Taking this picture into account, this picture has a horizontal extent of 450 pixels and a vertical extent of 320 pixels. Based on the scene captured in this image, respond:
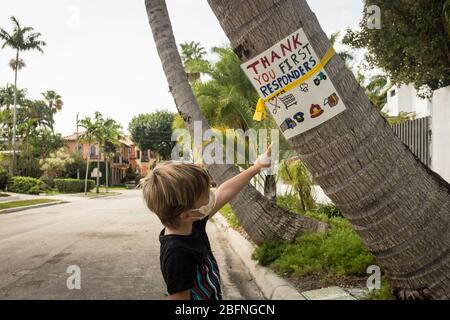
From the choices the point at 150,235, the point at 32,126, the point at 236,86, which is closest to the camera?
the point at 150,235

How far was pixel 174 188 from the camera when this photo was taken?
6.53 ft

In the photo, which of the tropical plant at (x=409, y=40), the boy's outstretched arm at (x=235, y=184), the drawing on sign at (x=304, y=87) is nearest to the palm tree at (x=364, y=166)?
the drawing on sign at (x=304, y=87)

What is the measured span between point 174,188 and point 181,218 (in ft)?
0.57

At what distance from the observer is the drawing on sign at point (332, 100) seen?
9.19ft

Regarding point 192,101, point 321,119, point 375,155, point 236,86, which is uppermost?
point 236,86

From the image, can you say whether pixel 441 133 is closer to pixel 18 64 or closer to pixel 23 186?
pixel 23 186

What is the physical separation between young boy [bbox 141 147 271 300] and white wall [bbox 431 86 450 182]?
7248mm

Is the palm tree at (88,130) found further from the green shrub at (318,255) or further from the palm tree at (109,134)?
the green shrub at (318,255)

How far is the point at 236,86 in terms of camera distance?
15.0 metres

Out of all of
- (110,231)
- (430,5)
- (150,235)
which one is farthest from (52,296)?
(430,5)

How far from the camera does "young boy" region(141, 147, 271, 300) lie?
6.53 feet

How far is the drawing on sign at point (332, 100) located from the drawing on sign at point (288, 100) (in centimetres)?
19

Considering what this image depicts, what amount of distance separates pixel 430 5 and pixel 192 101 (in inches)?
400

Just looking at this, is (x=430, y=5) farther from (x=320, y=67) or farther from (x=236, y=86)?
(x=320, y=67)
